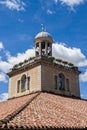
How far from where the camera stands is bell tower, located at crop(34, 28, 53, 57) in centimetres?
2852

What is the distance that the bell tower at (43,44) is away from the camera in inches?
1123

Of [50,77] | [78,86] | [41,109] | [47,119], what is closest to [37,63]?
[50,77]

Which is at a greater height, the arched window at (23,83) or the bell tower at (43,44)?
the bell tower at (43,44)

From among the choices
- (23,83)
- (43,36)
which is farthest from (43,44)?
(23,83)

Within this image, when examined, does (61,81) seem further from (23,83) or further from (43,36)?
(43,36)

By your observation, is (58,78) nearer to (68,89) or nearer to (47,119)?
(68,89)

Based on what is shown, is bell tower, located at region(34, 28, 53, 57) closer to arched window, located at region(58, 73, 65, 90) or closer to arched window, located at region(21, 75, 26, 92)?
arched window, located at region(58, 73, 65, 90)

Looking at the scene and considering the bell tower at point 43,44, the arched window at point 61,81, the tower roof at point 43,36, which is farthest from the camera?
the tower roof at point 43,36

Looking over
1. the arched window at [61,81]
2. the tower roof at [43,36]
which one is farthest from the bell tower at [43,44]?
the arched window at [61,81]

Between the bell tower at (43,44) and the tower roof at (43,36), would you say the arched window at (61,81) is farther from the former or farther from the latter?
the tower roof at (43,36)

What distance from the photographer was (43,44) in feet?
95.8

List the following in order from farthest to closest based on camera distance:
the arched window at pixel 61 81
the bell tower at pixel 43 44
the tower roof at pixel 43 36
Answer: the tower roof at pixel 43 36, the bell tower at pixel 43 44, the arched window at pixel 61 81

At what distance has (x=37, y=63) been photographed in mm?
26234

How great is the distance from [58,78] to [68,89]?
5.87 feet
